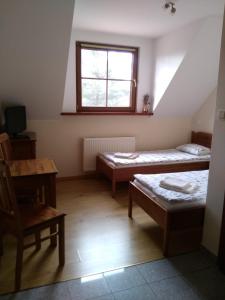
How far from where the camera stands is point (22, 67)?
286 centimetres

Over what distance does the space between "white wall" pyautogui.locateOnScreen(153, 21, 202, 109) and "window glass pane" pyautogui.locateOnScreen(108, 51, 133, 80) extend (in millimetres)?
431

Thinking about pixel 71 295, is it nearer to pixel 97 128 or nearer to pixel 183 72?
pixel 97 128

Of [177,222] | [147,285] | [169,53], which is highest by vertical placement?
[169,53]

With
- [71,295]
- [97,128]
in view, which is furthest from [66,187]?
[71,295]

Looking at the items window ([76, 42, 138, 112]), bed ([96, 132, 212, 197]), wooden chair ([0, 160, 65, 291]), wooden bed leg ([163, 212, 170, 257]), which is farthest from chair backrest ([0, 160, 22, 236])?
window ([76, 42, 138, 112])

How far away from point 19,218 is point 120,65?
10.0 ft

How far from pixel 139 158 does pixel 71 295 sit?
2287mm

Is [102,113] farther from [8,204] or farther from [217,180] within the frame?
[8,204]

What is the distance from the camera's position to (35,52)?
2.72 meters

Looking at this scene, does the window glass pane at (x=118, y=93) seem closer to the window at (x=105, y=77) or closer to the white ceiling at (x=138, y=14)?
the window at (x=105, y=77)

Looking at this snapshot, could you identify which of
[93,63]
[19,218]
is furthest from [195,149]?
[19,218]

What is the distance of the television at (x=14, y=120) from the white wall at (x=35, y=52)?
223 mm

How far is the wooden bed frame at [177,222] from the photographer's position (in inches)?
82.8

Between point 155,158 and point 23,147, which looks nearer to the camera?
point 23,147
